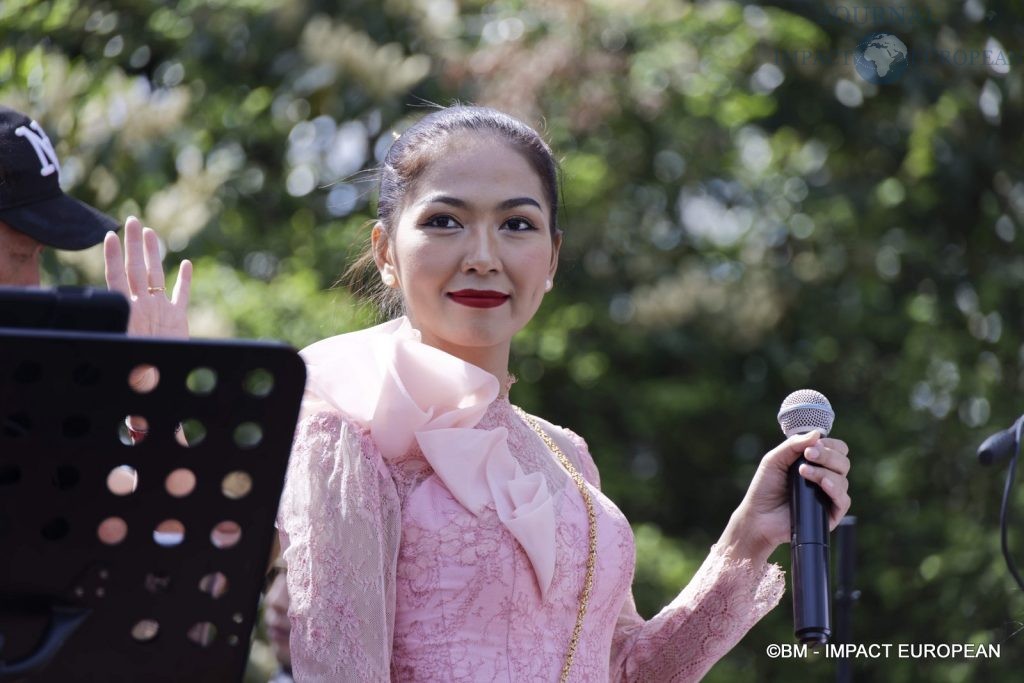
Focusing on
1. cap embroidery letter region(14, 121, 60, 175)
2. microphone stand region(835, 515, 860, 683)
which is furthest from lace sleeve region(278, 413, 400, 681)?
microphone stand region(835, 515, 860, 683)

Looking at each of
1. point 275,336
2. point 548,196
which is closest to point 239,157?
point 275,336

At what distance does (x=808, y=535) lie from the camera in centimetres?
254

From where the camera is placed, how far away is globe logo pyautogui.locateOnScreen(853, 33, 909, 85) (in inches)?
335

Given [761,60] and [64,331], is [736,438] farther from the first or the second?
[64,331]

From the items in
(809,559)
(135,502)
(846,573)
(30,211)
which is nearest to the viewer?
(135,502)

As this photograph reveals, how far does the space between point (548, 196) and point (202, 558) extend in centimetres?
135

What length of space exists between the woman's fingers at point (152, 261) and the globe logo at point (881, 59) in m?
6.54

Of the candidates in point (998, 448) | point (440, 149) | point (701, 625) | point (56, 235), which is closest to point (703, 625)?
point (701, 625)

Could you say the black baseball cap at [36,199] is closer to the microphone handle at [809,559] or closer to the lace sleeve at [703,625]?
the lace sleeve at [703,625]

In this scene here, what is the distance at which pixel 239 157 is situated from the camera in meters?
7.77

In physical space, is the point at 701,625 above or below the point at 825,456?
below

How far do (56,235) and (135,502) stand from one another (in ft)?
4.49

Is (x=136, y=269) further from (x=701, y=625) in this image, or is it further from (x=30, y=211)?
(x=701, y=625)

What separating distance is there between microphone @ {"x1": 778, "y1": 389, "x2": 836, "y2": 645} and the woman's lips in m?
0.55
